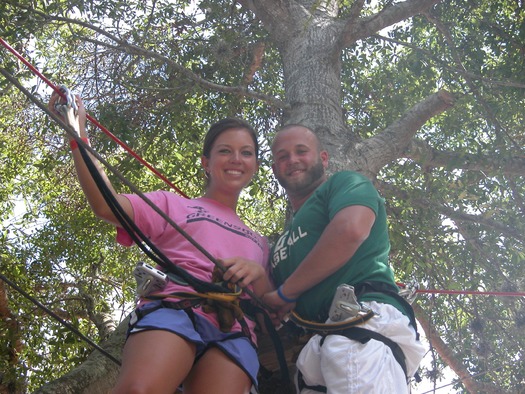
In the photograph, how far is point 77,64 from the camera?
6559mm

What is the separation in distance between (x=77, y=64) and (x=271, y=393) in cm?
498

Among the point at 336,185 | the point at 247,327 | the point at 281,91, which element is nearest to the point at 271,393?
the point at 247,327

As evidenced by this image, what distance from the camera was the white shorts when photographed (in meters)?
1.94

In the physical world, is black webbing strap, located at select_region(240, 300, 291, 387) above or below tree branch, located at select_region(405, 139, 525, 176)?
below

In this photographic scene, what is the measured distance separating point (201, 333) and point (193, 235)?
1.40ft

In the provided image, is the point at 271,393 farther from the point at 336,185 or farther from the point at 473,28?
the point at 473,28

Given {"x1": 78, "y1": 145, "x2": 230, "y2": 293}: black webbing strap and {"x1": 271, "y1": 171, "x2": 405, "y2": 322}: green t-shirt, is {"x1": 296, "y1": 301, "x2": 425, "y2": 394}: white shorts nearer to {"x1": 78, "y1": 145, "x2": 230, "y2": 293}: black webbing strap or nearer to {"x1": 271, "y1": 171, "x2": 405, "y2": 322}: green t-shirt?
{"x1": 271, "y1": 171, "x2": 405, "y2": 322}: green t-shirt

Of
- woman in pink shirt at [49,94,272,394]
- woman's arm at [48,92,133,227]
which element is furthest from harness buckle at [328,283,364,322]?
woman's arm at [48,92,133,227]

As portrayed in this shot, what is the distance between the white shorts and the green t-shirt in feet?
0.36

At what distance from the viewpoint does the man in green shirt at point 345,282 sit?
6.53ft

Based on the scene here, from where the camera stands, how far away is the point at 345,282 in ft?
7.39

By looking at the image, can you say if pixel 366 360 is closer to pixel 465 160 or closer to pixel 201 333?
pixel 201 333

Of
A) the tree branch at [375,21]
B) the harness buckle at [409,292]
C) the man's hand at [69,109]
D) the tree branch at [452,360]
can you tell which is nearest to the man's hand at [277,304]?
the harness buckle at [409,292]

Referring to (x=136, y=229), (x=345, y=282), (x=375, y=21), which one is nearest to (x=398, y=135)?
(x=375, y=21)
